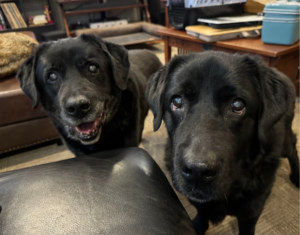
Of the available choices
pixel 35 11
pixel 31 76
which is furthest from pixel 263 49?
pixel 35 11

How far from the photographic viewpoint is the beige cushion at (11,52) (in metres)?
2.07

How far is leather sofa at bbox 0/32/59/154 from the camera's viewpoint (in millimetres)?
2014

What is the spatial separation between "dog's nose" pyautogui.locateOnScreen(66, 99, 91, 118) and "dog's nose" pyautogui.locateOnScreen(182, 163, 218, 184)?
0.78m

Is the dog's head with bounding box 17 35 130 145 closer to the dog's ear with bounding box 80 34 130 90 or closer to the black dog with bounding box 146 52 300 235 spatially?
the dog's ear with bounding box 80 34 130 90

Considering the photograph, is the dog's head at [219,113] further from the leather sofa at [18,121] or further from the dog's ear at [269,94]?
the leather sofa at [18,121]

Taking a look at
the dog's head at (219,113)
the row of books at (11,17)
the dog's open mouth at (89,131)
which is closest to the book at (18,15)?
the row of books at (11,17)

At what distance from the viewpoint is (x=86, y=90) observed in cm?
139

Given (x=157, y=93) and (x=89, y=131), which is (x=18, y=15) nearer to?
(x=89, y=131)

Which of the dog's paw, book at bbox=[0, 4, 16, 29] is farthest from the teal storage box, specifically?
book at bbox=[0, 4, 16, 29]

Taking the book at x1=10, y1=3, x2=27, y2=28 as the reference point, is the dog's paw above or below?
below

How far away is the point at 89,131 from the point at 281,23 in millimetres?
1578

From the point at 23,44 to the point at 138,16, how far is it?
5.07 meters

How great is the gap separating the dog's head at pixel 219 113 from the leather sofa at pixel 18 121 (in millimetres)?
1582

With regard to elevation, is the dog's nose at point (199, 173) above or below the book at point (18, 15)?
below
